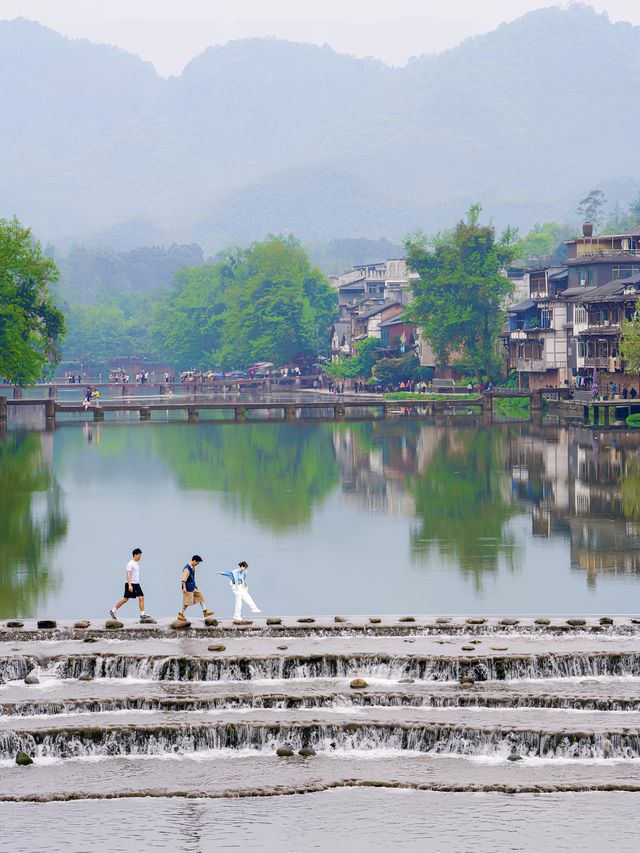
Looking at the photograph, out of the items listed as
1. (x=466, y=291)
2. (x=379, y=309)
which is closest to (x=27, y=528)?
(x=466, y=291)

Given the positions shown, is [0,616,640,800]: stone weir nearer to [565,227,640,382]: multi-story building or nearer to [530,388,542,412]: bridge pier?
[565,227,640,382]: multi-story building

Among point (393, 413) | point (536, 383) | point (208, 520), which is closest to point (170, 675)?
point (208, 520)

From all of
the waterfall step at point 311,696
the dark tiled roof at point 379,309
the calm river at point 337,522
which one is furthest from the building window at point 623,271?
the waterfall step at point 311,696

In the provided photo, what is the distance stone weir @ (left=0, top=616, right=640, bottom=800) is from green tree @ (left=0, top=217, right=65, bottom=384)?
86795mm

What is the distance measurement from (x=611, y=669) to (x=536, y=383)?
382 ft

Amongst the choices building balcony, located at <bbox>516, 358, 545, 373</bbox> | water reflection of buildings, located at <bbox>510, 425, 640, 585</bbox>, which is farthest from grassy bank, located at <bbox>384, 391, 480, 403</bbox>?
water reflection of buildings, located at <bbox>510, 425, 640, 585</bbox>

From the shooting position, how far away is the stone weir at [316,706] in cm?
3108

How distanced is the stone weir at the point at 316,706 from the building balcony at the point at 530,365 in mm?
109861

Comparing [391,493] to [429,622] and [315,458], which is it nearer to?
[315,458]

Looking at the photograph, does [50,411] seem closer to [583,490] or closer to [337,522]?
[583,490]

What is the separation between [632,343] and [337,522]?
192 feet

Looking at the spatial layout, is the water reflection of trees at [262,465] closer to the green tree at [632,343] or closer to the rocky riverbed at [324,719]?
the green tree at [632,343]

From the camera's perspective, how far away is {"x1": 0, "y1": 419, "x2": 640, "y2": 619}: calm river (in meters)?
48.8

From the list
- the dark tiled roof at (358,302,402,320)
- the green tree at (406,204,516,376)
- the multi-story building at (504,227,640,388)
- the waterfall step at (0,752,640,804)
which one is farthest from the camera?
the dark tiled roof at (358,302,402,320)
